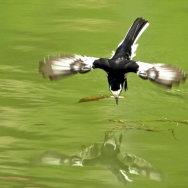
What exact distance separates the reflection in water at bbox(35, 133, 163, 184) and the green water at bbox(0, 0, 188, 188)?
0.04m

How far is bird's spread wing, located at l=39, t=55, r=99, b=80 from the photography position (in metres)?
3.75

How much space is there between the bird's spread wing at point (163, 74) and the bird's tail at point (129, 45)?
461mm

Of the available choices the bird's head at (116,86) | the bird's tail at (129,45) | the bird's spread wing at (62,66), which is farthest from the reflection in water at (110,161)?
the bird's tail at (129,45)

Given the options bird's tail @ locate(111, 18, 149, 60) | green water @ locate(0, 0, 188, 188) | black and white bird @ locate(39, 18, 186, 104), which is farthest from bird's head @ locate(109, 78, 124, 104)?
bird's tail @ locate(111, 18, 149, 60)

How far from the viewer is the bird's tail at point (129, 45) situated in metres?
4.32

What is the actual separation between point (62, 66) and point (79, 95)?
0.75 m

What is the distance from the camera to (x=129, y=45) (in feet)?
14.8

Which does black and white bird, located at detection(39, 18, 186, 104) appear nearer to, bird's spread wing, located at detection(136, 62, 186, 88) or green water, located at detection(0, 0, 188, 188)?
bird's spread wing, located at detection(136, 62, 186, 88)

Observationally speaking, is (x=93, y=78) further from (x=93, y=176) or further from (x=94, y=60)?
(x=93, y=176)

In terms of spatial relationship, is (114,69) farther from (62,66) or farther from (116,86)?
(62,66)

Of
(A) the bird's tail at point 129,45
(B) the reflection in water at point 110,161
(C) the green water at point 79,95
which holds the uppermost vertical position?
(A) the bird's tail at point 129,45

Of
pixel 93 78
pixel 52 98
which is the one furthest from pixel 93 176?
pixel 93 78

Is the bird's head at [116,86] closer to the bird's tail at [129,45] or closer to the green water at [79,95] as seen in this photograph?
the green water at [79,95]

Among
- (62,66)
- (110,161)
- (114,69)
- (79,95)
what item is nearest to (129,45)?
(79,95)
